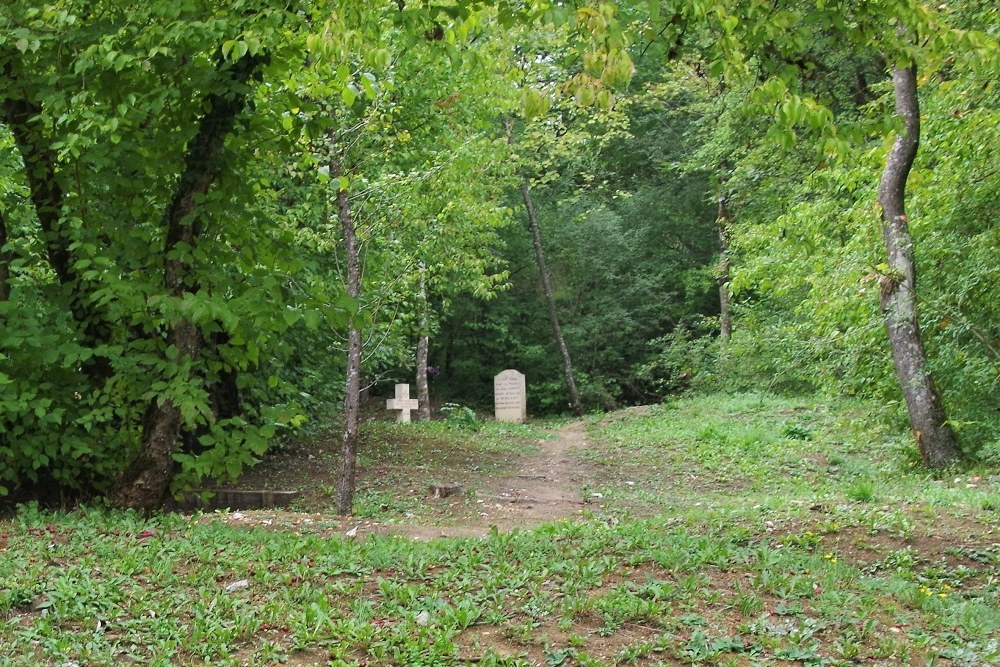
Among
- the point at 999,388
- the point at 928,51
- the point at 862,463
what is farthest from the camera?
the point at 862,463

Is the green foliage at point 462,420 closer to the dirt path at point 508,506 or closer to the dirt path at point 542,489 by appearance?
the dirt path at point 508,506

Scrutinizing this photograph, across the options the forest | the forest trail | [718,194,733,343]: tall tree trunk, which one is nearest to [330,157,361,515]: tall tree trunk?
the forest

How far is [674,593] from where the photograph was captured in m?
5.14

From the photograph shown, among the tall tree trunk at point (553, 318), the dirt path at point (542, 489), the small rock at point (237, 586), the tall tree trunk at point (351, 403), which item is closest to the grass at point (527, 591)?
the small rock at point (237, 586)

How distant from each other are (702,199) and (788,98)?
27.0 m

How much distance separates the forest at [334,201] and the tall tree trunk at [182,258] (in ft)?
0.08

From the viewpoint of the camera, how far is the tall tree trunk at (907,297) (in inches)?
414

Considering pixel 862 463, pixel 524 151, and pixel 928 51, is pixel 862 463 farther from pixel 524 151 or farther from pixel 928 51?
pixel 524 151

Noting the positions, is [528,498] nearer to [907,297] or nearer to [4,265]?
[907,297]

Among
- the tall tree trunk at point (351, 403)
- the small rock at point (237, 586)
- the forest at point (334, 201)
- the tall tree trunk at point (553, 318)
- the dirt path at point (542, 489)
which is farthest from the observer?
the tall tree trunk at point (553, 318)

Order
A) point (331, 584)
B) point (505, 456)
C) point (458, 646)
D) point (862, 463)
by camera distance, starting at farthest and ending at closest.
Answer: point (505, 456), point (862, 463), point (331, 584), point (458, 646)

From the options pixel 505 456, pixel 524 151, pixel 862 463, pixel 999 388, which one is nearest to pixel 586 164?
pixel 524 151

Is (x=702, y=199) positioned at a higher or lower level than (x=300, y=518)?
higher

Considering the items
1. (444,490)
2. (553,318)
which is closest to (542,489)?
(444,490)
